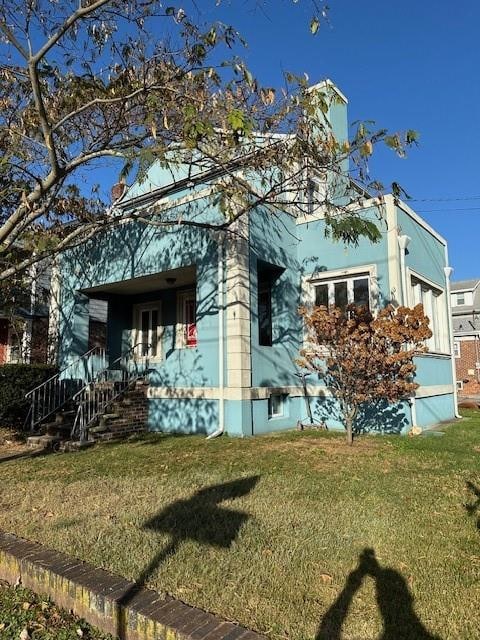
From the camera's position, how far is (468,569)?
3.53 m

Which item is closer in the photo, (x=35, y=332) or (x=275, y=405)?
(x=275, y=405)

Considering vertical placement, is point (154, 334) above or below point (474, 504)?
above

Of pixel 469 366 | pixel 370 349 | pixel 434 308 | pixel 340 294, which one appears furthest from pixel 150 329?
pixel 469 366

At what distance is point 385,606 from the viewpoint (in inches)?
118

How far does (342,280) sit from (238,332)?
3046 millimetres

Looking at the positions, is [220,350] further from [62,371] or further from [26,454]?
[62,371]

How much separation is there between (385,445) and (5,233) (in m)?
6.92

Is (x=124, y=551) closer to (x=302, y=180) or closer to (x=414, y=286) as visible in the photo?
(x=302, y=180)

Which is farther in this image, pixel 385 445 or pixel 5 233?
pixel 385 445

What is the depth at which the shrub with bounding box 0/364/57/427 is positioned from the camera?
1121cm

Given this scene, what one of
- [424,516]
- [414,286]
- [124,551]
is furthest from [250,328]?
[124,551]

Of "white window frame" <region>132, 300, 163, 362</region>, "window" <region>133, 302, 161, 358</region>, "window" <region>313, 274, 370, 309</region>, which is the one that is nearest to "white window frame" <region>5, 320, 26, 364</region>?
"white window frame" <region>132, 300, 163, 362</region>

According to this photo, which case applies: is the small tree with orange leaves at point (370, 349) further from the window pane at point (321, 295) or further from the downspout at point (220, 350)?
the window pane at point (321, 295)

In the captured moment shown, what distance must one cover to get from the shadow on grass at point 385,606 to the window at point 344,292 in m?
7.80
